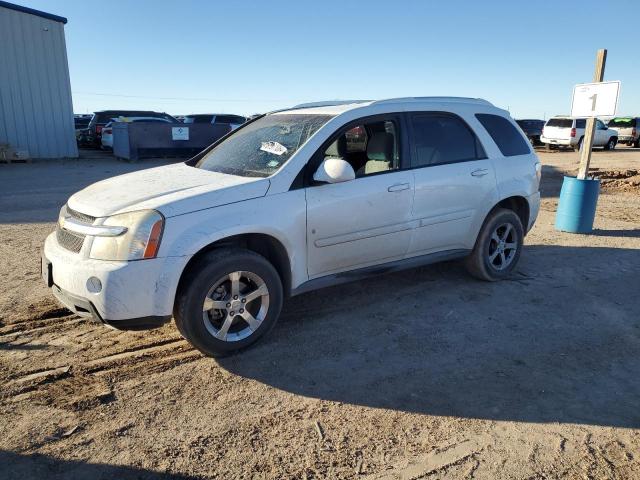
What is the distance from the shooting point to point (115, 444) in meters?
2.78

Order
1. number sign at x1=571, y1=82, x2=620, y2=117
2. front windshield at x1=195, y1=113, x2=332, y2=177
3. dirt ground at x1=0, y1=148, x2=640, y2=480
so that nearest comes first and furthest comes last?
1. dirt ground at x1=0, y1=148, x2=640, y2=480
2. front windshield at x1=195, y1=113, x2=332, y2=177
3. number sign at x1=571, y1=82, x2=620, y2=117

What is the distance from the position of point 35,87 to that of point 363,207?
701 inches

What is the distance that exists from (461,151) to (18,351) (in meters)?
4.17

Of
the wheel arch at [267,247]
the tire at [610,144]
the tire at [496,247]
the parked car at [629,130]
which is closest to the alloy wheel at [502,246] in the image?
the tire at [496,247]

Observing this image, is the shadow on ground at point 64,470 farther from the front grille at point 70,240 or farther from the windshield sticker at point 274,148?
the windshield sticker at point 274,148

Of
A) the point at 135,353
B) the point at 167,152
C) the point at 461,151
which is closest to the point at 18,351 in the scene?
the point at 135,353

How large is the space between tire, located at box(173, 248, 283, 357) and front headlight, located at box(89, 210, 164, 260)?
0.35 meters

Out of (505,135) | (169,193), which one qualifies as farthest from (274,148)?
(505,135)

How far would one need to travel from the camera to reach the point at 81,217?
11.9 feet

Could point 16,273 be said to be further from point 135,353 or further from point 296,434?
point 296,434

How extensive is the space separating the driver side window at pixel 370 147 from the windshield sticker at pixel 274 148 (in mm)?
440

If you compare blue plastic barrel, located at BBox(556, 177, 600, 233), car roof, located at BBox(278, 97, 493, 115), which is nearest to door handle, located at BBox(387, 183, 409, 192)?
car roof, located at BBox(278, 97, 493, 115)

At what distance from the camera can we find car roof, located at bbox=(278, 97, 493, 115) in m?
4.50

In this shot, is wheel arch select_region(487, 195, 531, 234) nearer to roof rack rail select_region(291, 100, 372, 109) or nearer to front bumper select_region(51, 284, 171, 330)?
roof rack rail select_region(291, 100, 372, 109)
